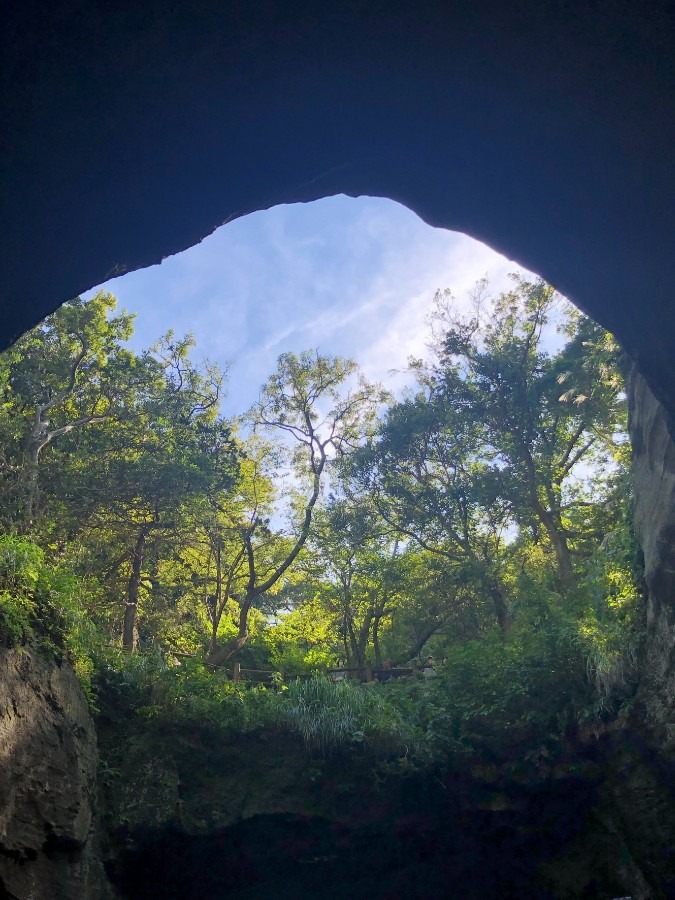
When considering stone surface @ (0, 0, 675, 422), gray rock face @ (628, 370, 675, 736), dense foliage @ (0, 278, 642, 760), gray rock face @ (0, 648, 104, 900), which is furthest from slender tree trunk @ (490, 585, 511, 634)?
gray rock face @ (0, 648, 104, 900)

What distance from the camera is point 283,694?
10.1 metres

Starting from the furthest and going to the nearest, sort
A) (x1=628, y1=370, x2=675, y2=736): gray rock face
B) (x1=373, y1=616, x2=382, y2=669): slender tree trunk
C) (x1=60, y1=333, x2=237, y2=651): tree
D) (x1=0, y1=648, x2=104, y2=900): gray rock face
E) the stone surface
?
(x1=373, y1=616, x2=382, y2=669): slender tree trunk
(x1=60, y1=333, x2=237, y2=651): tree
(x1=628, y1=370, x2=675, y2=736): gray rock face
(x1=0, y1=648, x2=104, y2=900): gray rock face
the stone surface

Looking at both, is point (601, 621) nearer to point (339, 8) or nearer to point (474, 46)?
point (474, 46)

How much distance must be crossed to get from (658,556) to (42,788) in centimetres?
731

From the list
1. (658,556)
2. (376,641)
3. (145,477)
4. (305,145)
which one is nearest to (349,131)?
(305,145)

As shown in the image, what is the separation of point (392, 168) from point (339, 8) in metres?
1.88

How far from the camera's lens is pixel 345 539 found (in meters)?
17.4

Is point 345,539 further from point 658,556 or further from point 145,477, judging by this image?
point 658,556

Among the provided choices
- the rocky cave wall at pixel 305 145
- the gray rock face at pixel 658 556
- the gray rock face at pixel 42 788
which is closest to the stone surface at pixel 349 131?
the rocky cave wall at pixel 305 145

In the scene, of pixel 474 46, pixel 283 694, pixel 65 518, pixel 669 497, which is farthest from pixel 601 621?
pixel 65 518

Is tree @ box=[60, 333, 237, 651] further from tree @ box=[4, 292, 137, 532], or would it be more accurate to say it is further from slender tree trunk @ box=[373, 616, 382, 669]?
slender tree trunk @ box=[373, 616, 382, 669]

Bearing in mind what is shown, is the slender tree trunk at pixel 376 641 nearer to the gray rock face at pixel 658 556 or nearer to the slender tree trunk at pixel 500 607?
the slender tree trunk at pixel 500 607

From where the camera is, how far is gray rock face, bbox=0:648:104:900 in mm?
5539

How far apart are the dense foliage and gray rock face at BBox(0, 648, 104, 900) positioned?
2.80ft
